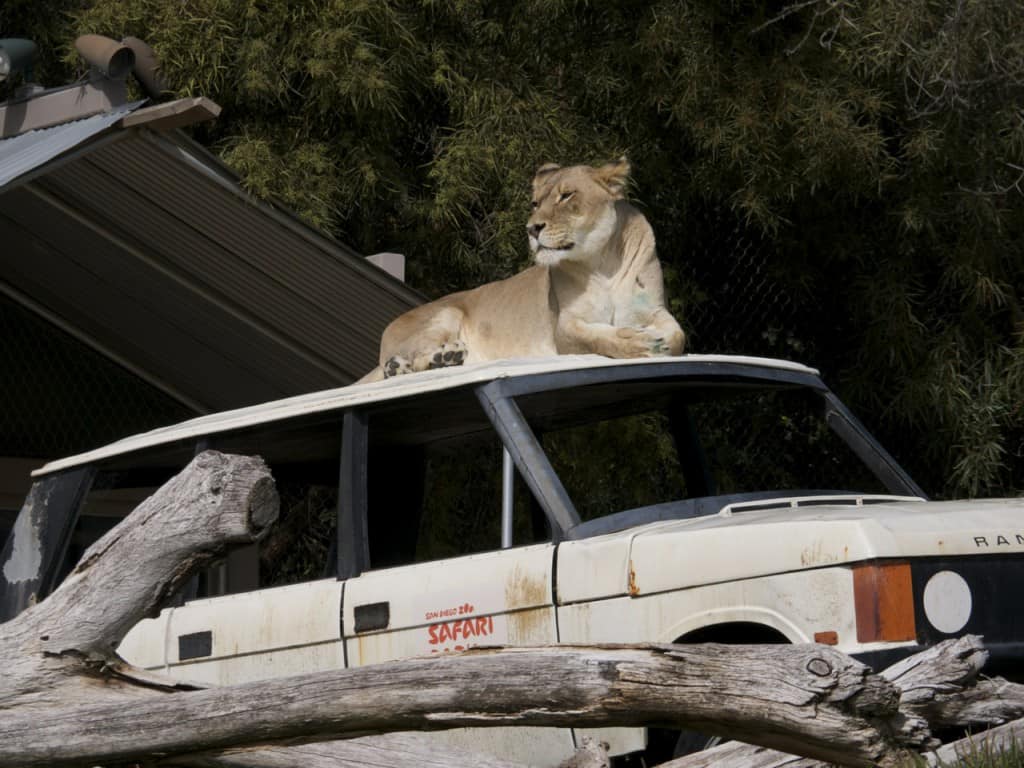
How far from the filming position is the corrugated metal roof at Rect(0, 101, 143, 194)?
20.2ft

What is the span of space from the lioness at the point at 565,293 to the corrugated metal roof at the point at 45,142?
4.63ft

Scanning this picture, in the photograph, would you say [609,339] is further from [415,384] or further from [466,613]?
[466,613]

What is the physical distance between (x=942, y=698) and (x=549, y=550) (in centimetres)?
136

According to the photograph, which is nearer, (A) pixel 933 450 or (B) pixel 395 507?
(B) pixel 395 507

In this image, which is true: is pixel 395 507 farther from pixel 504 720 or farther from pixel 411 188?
pixel 411 188

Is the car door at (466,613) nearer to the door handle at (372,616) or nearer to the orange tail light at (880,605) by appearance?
the door handle at (372,616)

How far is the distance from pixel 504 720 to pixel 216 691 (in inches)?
26.6

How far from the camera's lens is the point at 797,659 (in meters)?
3.51

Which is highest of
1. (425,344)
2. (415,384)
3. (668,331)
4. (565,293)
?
(565,293)

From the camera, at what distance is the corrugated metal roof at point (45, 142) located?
616cm

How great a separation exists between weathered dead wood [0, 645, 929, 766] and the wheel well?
920mm

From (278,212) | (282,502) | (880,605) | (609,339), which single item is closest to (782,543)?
(880,605)


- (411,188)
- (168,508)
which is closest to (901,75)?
(411,188)

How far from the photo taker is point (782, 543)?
14.6ft
